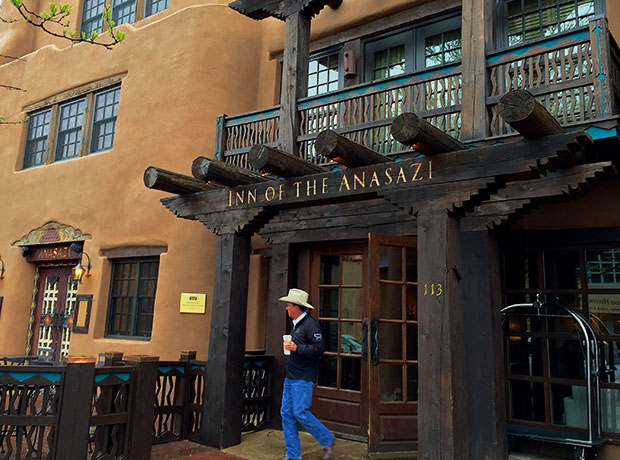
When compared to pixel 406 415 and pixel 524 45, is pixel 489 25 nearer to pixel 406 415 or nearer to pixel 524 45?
pixel 524 45

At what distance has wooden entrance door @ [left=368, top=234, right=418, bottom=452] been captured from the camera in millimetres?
6297

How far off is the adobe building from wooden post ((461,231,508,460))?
2 centimetres

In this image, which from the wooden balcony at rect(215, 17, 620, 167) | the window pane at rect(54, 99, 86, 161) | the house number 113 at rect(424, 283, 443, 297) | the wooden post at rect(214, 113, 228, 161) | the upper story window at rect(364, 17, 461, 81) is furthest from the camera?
the window pane at rect(54, 99, 86, 161)

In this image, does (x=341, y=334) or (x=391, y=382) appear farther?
(x=341, y=334)

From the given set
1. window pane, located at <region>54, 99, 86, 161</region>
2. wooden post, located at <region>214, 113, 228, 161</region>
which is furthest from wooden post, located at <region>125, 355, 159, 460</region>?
window pane, located at <region>54, 99, 86, 161</region>

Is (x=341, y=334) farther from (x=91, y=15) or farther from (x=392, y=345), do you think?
(x=91, y=15)

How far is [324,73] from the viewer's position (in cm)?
982

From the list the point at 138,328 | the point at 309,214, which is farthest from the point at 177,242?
the point at 309,214

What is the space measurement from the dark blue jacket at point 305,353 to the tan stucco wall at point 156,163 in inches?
138

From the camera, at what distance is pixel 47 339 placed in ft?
38.4

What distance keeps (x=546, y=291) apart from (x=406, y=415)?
228 centimetres

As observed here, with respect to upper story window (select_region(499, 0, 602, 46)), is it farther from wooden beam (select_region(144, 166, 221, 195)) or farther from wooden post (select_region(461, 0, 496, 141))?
wooden beam (select_region(144, 166, 221, 195))

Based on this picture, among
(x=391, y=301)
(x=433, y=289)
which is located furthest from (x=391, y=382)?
Answer: (x=433, y=289)

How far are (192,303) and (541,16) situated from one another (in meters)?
6.80
